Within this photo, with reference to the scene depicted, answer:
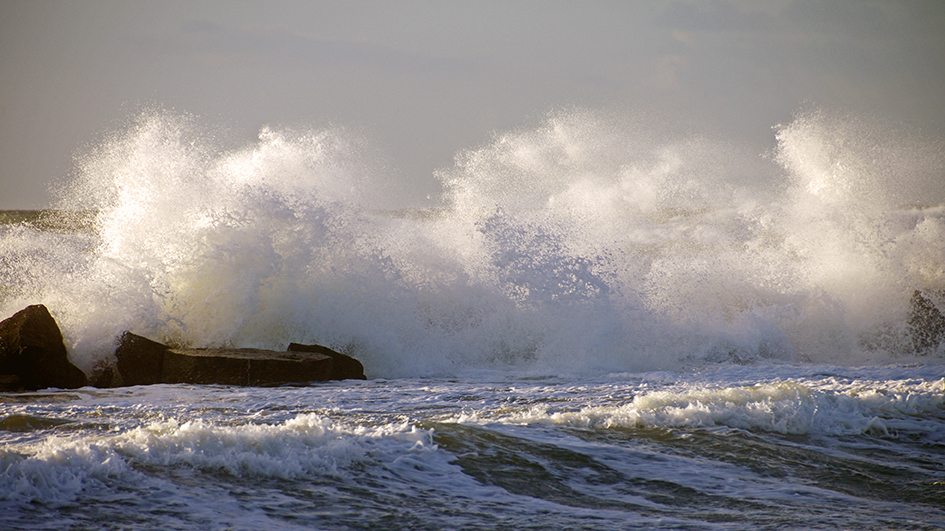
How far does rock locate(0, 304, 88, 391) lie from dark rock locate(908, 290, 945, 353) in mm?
11065

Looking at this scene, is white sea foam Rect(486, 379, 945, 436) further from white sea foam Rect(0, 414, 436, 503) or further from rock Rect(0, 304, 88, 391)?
rock Rect(0, 304, 88, 391)

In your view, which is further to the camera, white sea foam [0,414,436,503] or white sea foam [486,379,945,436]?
white sea foam [486,379,945,436]

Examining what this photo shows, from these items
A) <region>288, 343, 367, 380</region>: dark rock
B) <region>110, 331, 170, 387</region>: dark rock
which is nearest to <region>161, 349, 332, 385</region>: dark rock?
<region>110, 331, 170, 387</region>: dark rock

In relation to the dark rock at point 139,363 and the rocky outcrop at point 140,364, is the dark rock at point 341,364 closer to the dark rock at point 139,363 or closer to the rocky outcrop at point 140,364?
the rocky outcrop at point 140,364

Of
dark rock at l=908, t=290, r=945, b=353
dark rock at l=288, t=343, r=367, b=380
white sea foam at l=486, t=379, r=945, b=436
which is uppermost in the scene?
dark rock at l=908, t=290, r=945, b=353

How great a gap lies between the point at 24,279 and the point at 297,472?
762cm

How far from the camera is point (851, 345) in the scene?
10156 mm

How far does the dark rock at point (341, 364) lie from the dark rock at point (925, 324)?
8.07 meters

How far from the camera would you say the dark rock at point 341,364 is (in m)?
7.60

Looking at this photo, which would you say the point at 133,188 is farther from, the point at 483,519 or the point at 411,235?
the point at 483,519

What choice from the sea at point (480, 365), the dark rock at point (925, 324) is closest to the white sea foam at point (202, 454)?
the sea at point (480, 365)

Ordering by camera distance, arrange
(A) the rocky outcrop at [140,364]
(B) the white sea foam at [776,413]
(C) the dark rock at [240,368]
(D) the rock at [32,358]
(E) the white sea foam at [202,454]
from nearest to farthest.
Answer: (E) the white sea foam at [202,454] → (B) the white sea foam at [776,413] → (D) the rock at [32,358] → (A) the rocky outcrop at [140,364] → (C) the dark rock at [240,368]

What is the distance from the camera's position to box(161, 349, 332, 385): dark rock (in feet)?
23.2

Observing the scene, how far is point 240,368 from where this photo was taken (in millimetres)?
7105
